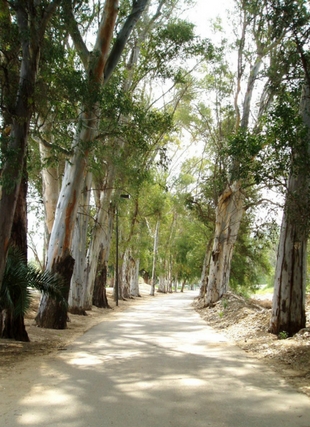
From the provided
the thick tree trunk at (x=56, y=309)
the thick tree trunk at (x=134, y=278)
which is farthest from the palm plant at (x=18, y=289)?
the thick tree trunk at (x=134, y=278)

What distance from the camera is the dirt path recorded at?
481cm

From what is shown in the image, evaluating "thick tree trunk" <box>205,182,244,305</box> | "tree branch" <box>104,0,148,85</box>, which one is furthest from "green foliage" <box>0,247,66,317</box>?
"thick tree trunk" <box>205,182,244,305</box>

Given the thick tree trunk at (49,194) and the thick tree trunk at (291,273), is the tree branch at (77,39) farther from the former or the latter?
the thick tree trunk at (291,273)

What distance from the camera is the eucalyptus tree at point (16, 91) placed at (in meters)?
8.48

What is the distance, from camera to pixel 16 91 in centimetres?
923

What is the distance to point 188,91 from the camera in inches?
1068

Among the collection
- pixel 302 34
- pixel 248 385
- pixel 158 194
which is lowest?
pixel 248 385

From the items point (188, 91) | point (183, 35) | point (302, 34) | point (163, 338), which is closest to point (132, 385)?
point (163, 338)

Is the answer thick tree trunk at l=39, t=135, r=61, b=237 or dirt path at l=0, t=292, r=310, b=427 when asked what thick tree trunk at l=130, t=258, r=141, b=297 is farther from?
dirt path at l=0, t=292, r=310, b=427

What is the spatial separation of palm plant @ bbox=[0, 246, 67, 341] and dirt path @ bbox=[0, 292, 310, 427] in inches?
47.8

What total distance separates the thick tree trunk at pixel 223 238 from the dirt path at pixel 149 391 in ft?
40.0

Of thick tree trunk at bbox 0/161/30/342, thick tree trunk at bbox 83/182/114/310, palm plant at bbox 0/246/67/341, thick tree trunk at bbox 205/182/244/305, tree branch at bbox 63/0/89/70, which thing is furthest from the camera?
thick tree trunk at bbox 205/182/244/305

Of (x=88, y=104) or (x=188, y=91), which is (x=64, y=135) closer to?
(x=88, y=104)

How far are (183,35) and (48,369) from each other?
14117mm
